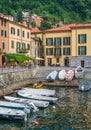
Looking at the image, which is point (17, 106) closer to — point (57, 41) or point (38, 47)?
point (57, 41)

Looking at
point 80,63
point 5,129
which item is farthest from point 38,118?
point 80,63

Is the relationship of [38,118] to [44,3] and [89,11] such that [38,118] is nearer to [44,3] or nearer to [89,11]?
[89,11]

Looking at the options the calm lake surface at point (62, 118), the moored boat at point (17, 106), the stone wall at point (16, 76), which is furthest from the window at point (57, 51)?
the moored boat at point (17, 106)

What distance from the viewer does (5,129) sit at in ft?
96.6

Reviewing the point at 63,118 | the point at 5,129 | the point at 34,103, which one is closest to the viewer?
the point at 5,129

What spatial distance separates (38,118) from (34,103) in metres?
5.56

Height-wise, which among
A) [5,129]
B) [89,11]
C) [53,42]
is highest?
[89,11]

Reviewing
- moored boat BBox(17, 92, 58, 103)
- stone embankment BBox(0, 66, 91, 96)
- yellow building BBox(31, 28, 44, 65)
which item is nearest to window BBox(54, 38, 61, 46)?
yellow building BBox(31, 28, 44, 65)

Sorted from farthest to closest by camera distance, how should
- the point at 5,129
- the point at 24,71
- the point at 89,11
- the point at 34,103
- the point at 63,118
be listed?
1. the point at 89,11
2. the point at 24,71
3. the point at 34,103
4. the point at 63,118
5. the point at 5,129

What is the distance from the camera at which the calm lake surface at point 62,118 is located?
1196 inches

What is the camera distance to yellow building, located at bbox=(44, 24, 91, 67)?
83.2 metres

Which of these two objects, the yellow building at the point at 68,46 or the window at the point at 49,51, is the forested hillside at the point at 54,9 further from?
the yellow building at the point at 68,46

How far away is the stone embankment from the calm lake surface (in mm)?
8467

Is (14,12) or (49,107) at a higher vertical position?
(14,12)
